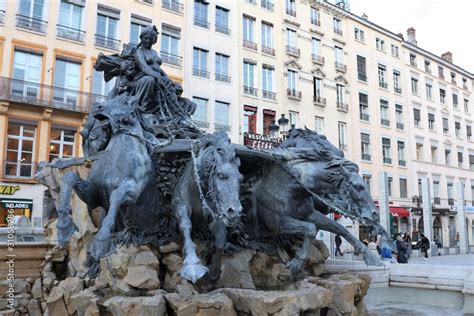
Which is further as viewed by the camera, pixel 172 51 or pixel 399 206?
pixel 399 206

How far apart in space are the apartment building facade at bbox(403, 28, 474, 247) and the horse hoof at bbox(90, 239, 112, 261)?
1383 inches

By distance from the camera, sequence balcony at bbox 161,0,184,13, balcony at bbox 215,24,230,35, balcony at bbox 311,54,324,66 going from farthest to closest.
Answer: balcony at bbox 311,54,324,66
balcony at bbox 215,24,230,35
balcony at bbox 161,0,184,13

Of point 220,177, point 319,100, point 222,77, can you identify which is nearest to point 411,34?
point 319,100

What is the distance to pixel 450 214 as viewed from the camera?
39.5 m

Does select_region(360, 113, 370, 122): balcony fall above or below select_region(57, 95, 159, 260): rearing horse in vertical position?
above

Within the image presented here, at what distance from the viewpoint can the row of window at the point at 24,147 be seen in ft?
68.3

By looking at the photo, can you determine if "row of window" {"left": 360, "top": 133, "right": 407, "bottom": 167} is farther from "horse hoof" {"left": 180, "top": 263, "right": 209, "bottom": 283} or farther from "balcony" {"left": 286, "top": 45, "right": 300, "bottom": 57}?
"horse hoof" {"left": 180, "top": 263, "right": 209, "bottom": 283}

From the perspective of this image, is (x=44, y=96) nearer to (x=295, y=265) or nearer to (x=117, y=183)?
(x=117, y=183)

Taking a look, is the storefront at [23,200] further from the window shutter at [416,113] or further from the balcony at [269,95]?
the window shutter at [416,113]

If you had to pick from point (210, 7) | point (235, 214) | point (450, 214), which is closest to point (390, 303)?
point (235, 214)

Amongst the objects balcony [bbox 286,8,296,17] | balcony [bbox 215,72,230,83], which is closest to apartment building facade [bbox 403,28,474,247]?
balcony [bbox 286,8,296,17]

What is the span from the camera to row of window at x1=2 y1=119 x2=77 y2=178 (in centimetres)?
2083

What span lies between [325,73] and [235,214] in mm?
31826

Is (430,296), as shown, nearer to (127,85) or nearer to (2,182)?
(127,85)
